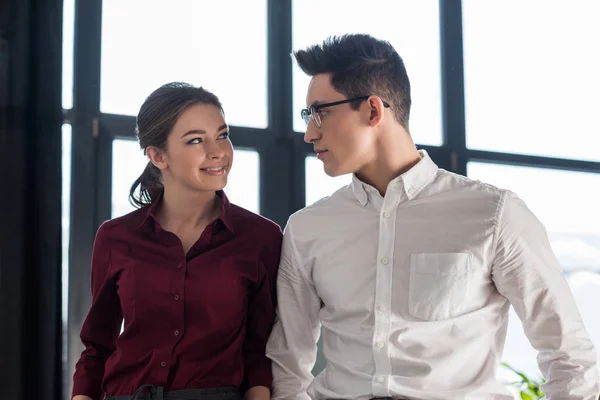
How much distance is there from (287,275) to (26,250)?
1.08 meters

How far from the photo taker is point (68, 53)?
279cm

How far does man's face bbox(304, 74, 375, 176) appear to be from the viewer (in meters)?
1.87

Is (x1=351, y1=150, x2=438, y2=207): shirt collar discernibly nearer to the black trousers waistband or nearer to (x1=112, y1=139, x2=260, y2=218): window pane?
the black trousers waistband

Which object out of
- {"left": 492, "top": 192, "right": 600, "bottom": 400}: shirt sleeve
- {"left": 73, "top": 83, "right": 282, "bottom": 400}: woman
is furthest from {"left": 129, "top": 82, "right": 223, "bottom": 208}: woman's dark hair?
{"left": 492, "top": 192, "right": 600, "bottom": 400}: shirt sleeve

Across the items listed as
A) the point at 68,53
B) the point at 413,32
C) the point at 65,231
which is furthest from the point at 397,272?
the point at 413,32

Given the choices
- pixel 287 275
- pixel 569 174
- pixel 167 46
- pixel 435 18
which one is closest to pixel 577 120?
pixel 569 174

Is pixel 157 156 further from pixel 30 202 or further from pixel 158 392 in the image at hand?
pixel 30 202

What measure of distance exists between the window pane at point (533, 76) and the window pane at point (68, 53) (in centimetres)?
183

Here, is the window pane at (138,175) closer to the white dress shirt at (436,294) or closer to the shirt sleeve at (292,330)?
the shirt sleeve at (292,330)

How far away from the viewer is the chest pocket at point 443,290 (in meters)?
1.74

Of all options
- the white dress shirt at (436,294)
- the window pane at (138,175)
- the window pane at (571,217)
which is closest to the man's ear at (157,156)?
the white dress shirt at (436,294)

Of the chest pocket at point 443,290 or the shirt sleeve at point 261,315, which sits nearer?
the chest pocket at point 443,290

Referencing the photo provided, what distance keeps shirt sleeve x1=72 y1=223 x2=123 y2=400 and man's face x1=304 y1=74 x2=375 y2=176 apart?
0.66 metres

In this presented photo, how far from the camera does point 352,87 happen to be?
1.90m
